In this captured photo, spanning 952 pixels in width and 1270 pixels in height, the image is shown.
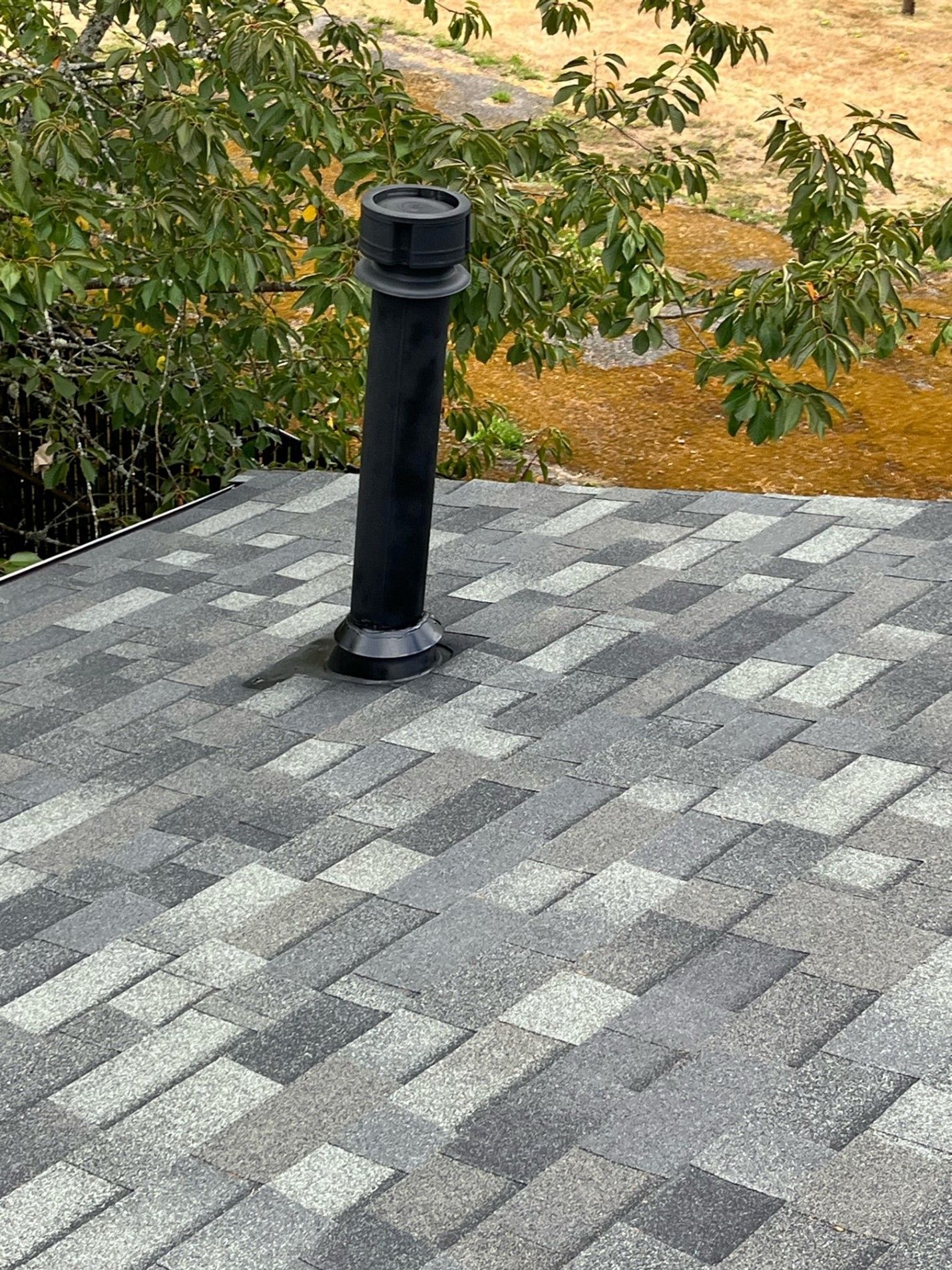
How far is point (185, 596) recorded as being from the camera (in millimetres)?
4605

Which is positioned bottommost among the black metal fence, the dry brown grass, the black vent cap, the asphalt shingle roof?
the black metal fence

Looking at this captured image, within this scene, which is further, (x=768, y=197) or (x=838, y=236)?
(x=768, y=197)

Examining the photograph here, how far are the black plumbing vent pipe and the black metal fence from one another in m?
3.05

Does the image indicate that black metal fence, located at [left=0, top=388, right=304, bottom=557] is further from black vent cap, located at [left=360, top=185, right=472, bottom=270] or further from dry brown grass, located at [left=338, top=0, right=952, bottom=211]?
dry brown grass, located at [left=338, top=0, right=952, bottom=211]

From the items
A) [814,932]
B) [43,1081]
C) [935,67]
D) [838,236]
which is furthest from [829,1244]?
[935,67]

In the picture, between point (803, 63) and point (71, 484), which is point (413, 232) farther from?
point (803, 63)

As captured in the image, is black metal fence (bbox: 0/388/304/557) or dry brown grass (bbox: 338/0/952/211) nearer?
black metal fence (bbox: 0/388/304/557)

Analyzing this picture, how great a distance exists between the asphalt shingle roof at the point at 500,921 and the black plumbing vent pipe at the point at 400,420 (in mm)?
139

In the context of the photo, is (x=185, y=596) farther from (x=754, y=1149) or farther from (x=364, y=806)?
(x=754, y=1149)

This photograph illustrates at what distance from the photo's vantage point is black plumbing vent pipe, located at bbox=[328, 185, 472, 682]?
3.66m

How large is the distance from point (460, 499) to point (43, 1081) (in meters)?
3.23

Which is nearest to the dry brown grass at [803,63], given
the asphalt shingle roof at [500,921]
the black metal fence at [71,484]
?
the black metal fence at [71,484]

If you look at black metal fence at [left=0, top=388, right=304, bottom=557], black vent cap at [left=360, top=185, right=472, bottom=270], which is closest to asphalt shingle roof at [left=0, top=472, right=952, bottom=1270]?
black vent cap at [left=360, top=185, right=472, bottom=270]

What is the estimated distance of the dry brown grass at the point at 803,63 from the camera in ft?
53.7
